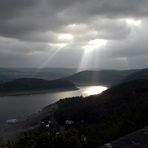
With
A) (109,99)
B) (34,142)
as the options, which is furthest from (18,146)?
(109,99)

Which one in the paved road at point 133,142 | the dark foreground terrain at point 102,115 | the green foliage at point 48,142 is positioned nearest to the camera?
the paved road at point 133,142

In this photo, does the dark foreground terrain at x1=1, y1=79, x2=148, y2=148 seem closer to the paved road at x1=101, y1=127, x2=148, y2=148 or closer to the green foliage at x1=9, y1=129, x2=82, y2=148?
the green foliage at x1=9, y1=129, x2=82, y2=148

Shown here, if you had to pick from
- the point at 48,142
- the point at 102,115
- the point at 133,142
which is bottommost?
the point at 102,115

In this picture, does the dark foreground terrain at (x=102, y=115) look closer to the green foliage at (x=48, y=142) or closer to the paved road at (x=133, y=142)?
the green foliage at (x=48, y=142)

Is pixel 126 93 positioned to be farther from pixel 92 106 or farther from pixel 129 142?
pixel 129 142

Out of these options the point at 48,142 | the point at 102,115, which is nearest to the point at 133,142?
the point at 48,142

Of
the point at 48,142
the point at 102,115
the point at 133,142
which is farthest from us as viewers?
the point at 102,115

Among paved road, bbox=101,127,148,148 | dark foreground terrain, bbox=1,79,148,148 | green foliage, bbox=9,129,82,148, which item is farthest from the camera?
dark foreground terrain, bbox=1,79,148,148

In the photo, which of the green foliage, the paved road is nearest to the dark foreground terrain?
the green foliage

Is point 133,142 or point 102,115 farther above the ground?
point 133,142

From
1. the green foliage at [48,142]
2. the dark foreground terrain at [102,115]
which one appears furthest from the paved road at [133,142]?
the dark foreground terrain at [102,115]

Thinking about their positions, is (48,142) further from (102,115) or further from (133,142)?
(102,115)
